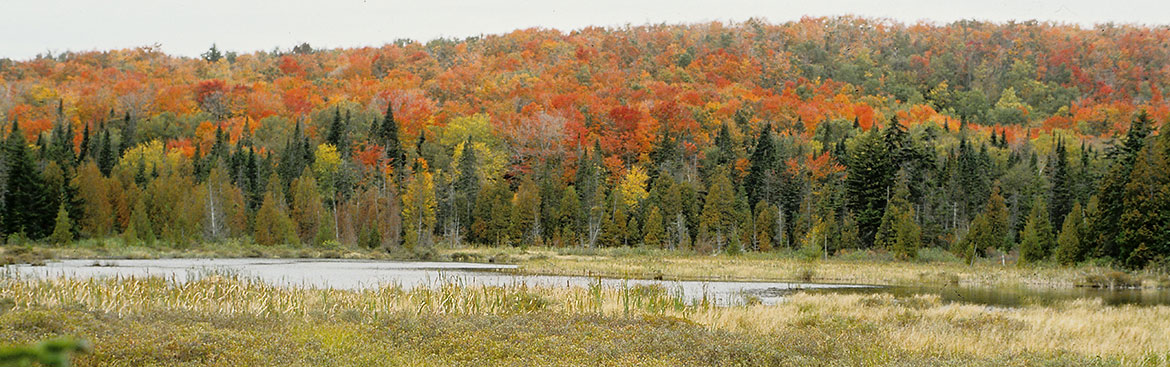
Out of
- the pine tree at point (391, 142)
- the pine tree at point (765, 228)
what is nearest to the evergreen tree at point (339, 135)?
the pine tree at point (391, 142)

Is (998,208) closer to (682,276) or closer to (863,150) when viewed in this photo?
(863,150)

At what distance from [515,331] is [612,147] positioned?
325ft

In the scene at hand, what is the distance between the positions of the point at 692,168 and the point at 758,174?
1158 cm

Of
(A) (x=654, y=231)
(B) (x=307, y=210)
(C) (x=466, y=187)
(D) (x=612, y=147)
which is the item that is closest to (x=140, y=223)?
(B) (x=307, y=210)

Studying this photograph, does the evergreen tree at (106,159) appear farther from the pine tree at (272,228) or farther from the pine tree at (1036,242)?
the pine tree at (1036,242)

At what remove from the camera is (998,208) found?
79875mm

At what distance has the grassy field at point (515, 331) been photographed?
13773mm

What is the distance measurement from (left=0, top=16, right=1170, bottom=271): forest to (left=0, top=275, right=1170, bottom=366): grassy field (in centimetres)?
3481

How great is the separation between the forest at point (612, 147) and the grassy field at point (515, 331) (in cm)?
3481

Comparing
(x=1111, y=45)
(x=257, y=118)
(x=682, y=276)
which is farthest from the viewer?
(x=1111, y=45)

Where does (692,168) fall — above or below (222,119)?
below

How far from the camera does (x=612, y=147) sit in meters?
115

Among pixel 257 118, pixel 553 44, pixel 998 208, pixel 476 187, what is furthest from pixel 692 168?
pixel 553 44

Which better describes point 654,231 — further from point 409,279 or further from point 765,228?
point 409,279
